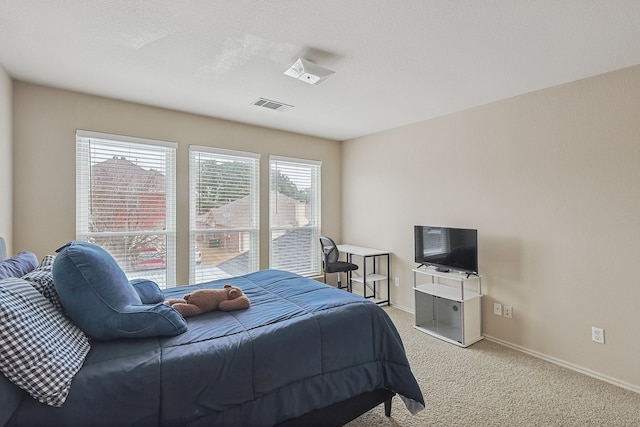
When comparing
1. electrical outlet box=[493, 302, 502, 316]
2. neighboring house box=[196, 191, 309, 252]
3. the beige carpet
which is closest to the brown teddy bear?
the beige carpet

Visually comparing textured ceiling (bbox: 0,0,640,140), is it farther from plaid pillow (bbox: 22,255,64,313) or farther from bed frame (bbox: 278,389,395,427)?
bed frame (bbox: 278,389,395,427)

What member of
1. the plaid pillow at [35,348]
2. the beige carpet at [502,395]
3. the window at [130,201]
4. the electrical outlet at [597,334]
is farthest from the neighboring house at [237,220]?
the electrical outlet at [597,334]

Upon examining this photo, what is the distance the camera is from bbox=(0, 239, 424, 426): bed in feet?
3.95

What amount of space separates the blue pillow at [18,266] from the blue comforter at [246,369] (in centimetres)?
60

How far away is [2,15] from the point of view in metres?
1.83

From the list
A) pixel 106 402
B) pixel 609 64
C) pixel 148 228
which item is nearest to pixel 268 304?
pixel 106 402

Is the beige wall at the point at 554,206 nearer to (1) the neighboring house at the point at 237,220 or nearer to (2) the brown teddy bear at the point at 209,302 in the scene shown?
(1) the neighboring house at the point at 237,220

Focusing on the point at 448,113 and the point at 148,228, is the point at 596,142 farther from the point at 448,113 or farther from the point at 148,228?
the point at 148,228

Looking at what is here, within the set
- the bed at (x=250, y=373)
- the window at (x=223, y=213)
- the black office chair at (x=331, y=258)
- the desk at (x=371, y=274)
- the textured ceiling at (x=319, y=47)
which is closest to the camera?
the bed at (x=250, y=373)

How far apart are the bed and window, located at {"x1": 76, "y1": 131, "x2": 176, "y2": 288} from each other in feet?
6.24

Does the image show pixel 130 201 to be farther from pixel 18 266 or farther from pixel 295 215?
pixel 295 215

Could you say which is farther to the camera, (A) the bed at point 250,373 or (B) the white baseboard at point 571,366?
(B) the white baseboard at point 571,366

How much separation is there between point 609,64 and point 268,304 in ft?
10.3

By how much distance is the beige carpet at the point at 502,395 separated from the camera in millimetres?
2021
